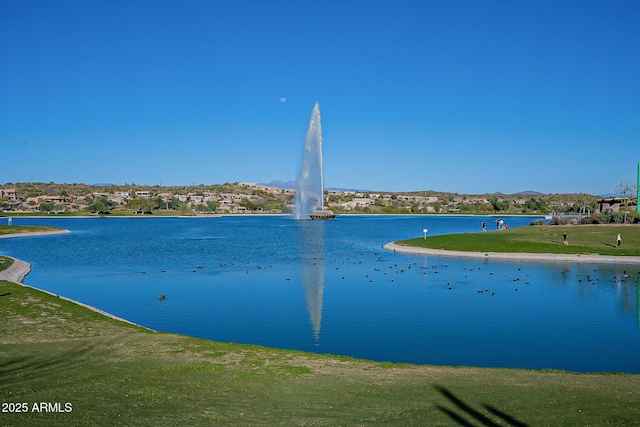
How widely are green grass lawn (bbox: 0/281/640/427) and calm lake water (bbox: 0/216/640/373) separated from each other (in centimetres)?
366

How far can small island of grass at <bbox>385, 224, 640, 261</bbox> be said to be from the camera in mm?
49688

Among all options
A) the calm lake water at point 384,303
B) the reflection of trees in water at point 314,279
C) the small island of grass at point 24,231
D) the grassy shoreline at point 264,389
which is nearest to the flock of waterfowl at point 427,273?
the calm lake water at point 384,303

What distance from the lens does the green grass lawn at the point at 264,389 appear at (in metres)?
10.6

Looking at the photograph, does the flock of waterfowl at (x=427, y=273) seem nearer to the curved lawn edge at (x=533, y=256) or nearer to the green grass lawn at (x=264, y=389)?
the curved lawn edge at (x=533, y=256)

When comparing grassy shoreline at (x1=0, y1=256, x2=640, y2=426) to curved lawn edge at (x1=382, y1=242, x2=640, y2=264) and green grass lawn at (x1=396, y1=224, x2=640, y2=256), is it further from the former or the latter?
green grass lawn at (x1=396, y1=224, x2=640, y2=256)

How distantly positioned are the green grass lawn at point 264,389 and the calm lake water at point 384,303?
366 centimetres

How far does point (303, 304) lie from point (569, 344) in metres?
12.9

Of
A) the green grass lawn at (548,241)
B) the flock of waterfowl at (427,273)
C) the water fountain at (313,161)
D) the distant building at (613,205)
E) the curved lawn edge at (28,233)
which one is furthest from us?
the water fountain at (313,161)

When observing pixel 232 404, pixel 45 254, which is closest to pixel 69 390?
pixel 232 404

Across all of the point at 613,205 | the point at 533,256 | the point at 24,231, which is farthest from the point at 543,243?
the point at 24,231

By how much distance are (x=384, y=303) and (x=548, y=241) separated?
3369 cm

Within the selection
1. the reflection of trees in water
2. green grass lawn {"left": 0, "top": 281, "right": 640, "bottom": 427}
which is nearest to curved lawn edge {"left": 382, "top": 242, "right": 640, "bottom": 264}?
the reflection of trees in water

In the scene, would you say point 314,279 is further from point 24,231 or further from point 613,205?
point 613,205

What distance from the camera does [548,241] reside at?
2229 inches
